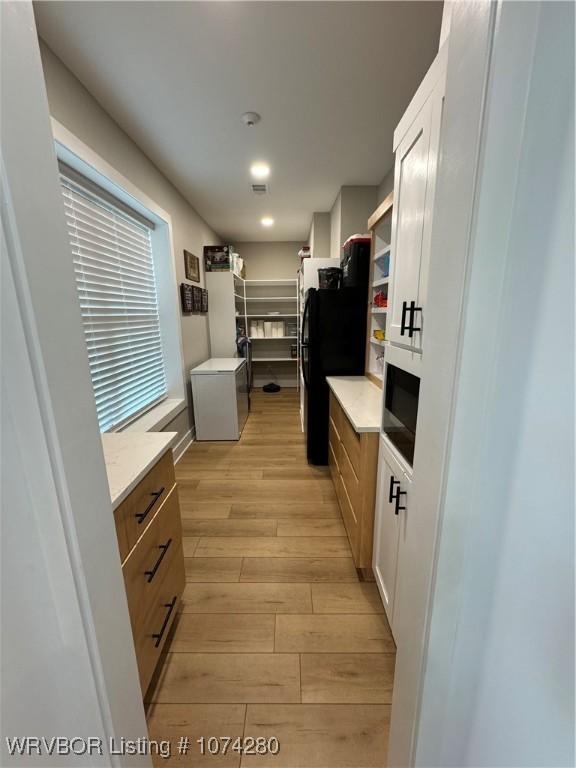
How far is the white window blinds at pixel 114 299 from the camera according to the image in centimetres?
189

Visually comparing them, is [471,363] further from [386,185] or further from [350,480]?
[386,185]

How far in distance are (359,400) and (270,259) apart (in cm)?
442

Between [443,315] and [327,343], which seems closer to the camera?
[443,315]

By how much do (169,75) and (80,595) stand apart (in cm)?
229

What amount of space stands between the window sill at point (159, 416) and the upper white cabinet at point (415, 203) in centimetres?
200


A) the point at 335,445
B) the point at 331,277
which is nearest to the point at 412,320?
the point at 335,445

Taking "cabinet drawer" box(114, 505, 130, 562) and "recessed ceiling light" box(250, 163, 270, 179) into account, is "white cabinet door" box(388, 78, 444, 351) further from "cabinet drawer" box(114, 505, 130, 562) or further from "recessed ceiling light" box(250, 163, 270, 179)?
"recessed ceiling light" box(250, 163, 270, 179)

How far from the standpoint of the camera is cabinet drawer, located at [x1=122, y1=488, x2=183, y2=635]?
1.02 meters

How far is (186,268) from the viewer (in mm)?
3373

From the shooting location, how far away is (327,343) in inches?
104

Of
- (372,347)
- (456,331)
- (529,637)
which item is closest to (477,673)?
(529,637)

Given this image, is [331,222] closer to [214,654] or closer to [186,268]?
[186,268]

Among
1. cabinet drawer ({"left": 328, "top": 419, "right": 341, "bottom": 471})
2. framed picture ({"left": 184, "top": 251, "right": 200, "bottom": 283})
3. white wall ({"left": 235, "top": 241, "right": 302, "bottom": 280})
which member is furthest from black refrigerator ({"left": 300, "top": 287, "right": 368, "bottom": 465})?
white wall ({"left": 235, "top": 241, "right": 302, "bottom": 280})

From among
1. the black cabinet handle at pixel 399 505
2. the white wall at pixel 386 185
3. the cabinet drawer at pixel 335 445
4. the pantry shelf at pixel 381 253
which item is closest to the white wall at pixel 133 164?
the cabinet drawer at pixel 335 445
